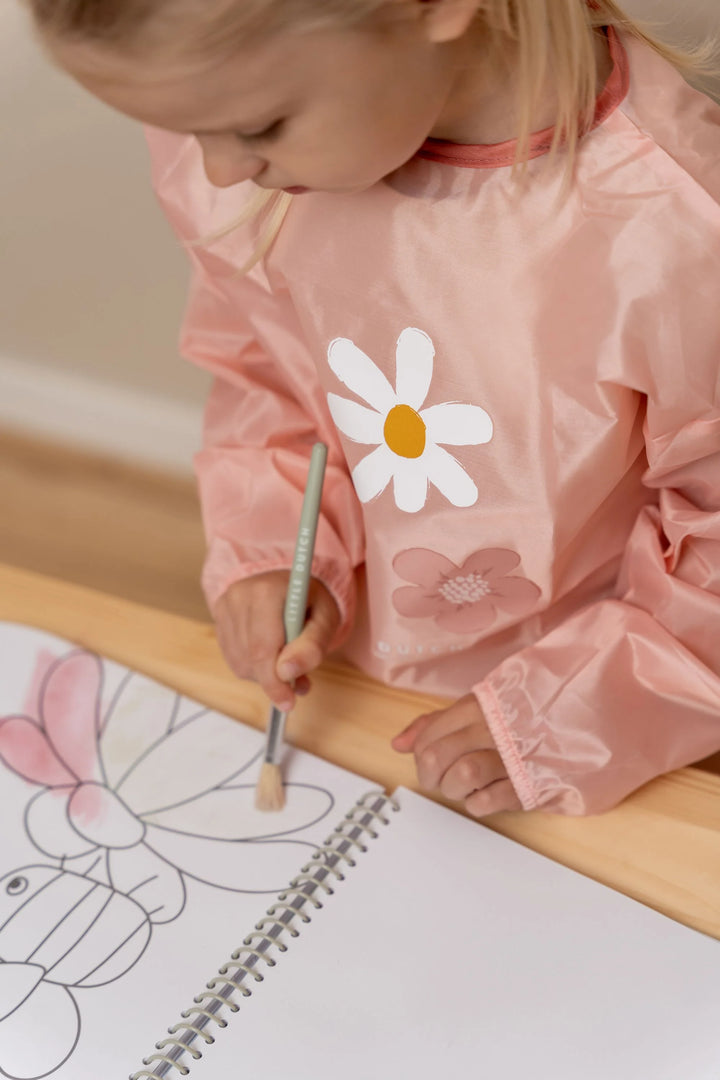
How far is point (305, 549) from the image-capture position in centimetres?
59

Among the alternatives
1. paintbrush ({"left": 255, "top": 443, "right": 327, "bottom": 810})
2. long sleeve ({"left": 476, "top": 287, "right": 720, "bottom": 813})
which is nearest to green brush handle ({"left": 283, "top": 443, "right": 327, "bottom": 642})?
paintbrush ({"left": 255, "top": 443, "right": 327, "bottom": 810})

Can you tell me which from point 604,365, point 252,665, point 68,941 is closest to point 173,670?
point 252,665

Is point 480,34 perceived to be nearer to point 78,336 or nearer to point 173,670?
point 173,670

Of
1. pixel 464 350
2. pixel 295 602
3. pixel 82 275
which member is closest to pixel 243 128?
pixel 464 350

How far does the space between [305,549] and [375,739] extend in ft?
0.36

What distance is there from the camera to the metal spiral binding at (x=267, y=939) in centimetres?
48

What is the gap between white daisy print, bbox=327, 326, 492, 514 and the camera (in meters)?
0.56

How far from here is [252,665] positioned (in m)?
0.64

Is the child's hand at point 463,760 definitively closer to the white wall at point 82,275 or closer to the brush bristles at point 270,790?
the brush bristles at point 270,790

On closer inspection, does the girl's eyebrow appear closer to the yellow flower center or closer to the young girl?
the young girl

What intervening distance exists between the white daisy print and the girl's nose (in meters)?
0.12

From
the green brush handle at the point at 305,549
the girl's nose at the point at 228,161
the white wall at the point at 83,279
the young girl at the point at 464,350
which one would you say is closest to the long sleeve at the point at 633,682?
the young girl at the point at 464,350

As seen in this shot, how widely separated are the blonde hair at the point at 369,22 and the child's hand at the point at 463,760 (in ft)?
0.82

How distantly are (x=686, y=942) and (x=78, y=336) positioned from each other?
740 mm
